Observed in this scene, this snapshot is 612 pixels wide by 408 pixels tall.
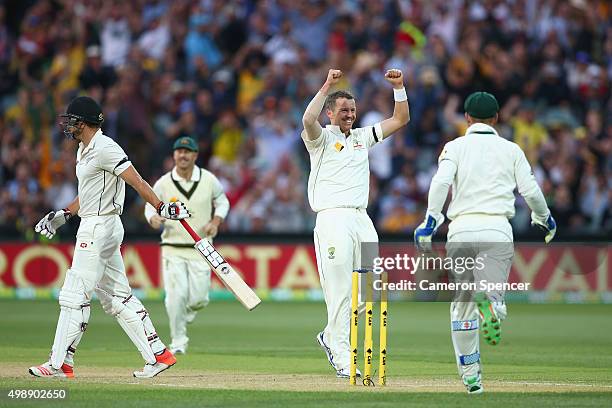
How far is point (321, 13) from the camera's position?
2245cm

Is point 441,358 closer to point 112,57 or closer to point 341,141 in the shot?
point 341,141

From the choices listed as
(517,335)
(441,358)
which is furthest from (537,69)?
(441,358)

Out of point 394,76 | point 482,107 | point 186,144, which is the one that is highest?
point 394,76

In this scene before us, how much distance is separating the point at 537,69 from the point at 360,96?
123 inches

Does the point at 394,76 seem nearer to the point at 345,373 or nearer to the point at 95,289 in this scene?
the point at 345,373

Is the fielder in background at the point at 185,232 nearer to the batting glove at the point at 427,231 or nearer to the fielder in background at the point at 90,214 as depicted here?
the fielder in background at the point at 90,214

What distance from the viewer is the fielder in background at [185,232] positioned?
13.7m

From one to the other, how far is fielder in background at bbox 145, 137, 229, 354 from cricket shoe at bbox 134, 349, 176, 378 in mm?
2896

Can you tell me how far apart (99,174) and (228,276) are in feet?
4.36

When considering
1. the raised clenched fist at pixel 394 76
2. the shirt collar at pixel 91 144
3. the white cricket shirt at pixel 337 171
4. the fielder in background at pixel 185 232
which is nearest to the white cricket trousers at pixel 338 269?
the white cricket shirt at pixel 337 171

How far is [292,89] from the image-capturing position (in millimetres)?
21500

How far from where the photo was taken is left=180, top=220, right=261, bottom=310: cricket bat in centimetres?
1031

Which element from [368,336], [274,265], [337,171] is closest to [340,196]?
[337,171]

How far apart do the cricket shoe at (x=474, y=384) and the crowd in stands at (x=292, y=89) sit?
36.1ft
